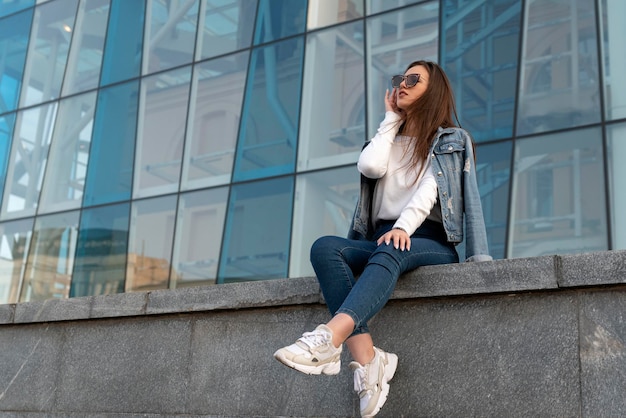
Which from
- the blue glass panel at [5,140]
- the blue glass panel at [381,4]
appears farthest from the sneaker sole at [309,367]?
the blue glass panel at [5,140]

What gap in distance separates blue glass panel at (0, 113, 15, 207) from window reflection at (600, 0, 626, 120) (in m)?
12.0

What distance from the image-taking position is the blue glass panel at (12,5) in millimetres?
17969

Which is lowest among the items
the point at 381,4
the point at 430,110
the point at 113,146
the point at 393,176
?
the point at 393,176

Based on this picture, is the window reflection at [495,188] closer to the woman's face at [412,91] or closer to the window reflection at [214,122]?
the window reflection at [214,122]

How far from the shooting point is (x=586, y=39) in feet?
34.6

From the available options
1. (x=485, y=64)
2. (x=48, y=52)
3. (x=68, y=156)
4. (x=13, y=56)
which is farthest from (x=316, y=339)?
(x=13, y=56)

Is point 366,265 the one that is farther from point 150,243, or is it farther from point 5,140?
point 5,140

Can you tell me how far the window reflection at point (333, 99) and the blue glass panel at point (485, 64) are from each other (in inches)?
63.4

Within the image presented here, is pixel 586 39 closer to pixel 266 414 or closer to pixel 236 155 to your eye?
pixel 236 155

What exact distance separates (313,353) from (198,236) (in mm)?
10201

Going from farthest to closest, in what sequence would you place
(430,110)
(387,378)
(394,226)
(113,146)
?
(113,146), (430,110), (394,226), (387,378)

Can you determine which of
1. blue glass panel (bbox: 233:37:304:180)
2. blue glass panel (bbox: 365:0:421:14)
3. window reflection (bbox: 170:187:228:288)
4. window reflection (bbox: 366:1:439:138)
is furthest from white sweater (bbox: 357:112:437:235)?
window reflection (bbox: 170:187:228:288)

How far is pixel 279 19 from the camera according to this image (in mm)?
13711

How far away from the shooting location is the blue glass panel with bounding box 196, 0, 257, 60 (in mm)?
14133
